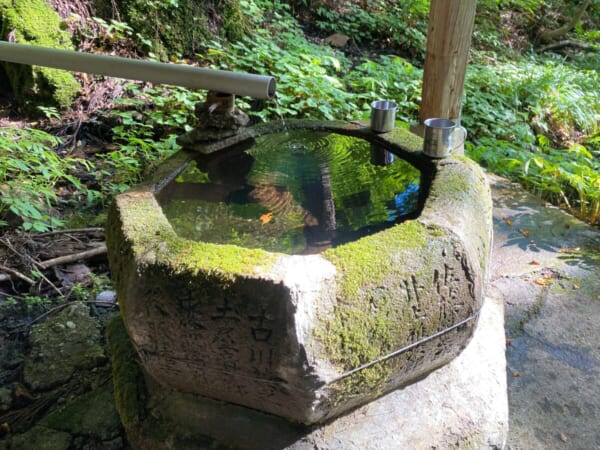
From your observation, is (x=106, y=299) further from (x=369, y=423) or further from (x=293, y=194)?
(x=369, y=423)

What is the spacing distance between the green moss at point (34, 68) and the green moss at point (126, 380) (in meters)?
2.98

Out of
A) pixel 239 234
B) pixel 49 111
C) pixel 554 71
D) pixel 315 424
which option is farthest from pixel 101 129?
pixel 554 71

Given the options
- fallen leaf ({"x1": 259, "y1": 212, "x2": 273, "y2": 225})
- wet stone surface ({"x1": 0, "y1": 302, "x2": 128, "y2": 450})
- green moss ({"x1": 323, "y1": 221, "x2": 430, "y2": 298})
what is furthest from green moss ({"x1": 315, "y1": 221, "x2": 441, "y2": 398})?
wet stone surface ({"x1": 0, "y1": 302, "x2": 128, "y2": 450})

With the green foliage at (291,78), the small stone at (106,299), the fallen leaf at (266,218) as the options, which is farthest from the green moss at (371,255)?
the green foliage at (291,78)

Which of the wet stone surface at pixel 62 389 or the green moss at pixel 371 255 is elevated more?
the green moss at pixel 371 255

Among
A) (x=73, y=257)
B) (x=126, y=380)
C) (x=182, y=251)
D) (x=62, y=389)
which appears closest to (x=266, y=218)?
(x=182, y=251)

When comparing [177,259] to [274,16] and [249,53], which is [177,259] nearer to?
[249,53]

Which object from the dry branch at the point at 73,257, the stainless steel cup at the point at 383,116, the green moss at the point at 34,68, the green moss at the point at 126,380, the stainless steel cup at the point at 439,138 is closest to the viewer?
the green moss at the point at 126,380

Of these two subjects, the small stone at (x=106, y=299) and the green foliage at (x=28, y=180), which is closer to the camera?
the small stone at (x=106, y=299)

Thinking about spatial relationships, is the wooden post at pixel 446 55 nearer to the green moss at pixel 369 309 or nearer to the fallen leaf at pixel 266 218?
the fallen leaf at pixel 266 218

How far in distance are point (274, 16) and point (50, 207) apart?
4.99 m

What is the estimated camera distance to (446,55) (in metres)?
3.26

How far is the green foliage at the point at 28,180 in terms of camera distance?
278 cm

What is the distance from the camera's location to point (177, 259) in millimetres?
1406
